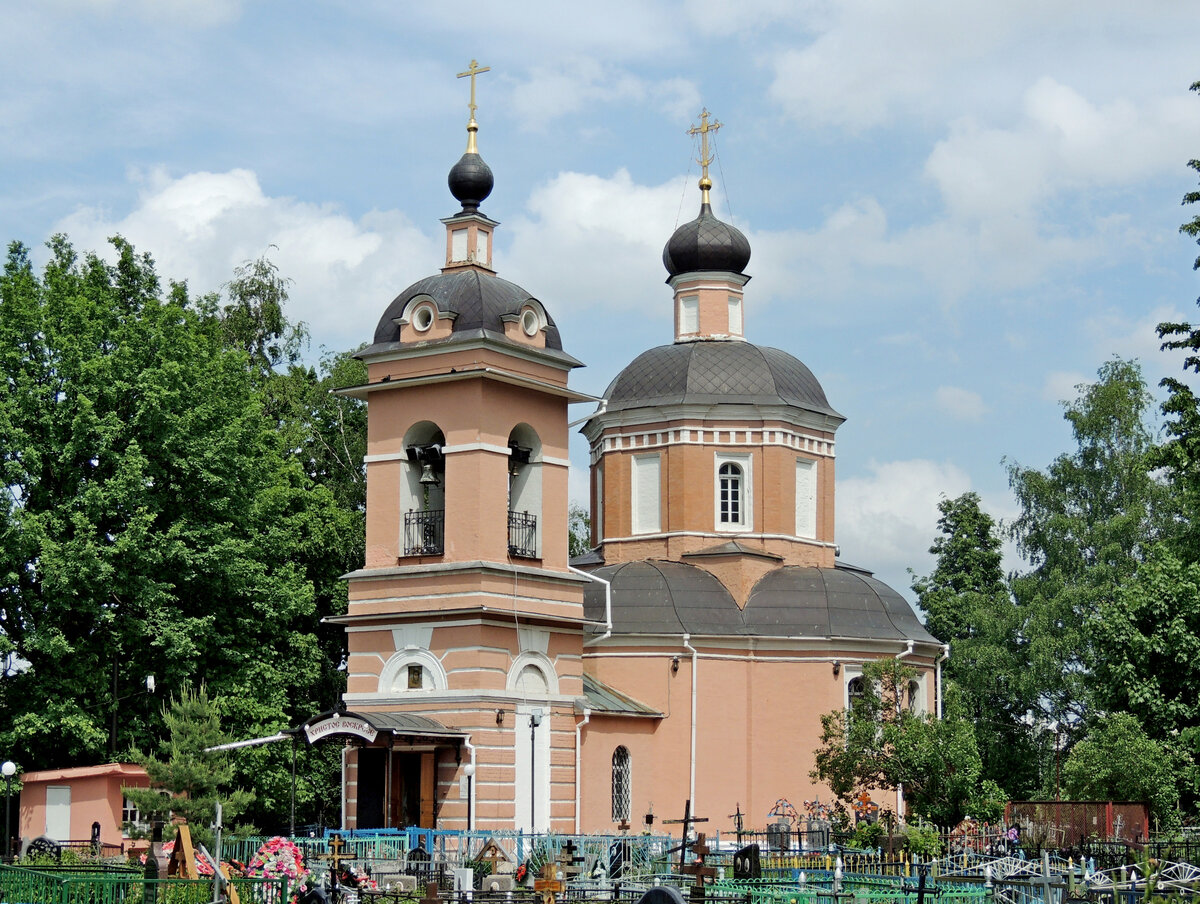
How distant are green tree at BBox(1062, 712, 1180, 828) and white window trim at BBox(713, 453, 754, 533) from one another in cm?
786

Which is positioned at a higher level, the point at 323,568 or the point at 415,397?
the point at 415,397

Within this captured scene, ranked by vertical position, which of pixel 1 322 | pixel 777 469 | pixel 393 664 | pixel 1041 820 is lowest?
pixel 1041 820

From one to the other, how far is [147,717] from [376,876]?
1090 cm

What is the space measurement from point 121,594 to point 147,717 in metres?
2.58

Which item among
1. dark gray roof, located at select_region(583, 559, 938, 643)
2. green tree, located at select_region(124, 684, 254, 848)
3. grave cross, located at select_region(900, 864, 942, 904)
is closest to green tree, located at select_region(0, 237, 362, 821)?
green tree, located at select_region(124, 684, 254, 848)

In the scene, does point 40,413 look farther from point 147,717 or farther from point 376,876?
point 376,876

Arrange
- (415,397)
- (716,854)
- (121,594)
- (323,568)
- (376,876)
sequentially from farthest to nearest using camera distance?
(323,568)
(121,594)
(415,397)
(716,854)
(376,876)

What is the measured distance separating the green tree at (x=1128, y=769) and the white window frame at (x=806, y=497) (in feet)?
22.5

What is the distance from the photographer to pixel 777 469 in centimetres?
3497

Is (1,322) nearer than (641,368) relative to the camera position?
Yes

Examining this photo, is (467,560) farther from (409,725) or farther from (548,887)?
(548,887)

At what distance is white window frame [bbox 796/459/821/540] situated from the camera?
35688 millimetres

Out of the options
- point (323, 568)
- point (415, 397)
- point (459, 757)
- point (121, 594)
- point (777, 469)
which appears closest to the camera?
point (459, 757)

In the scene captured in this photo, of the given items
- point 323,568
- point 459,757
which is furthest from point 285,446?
point 459,757
